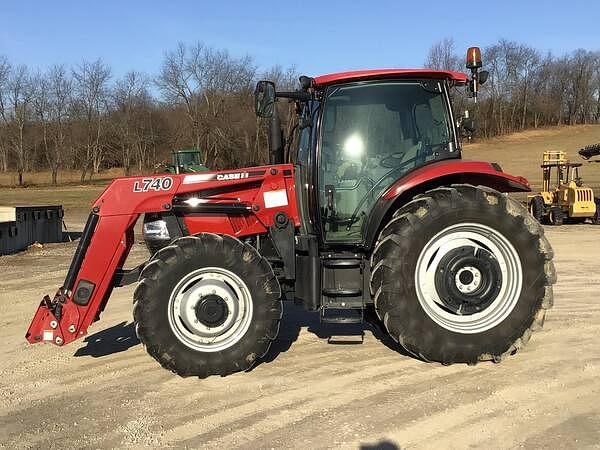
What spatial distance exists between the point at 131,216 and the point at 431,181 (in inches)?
97.9

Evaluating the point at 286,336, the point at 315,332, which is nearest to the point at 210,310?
the point at 286,336

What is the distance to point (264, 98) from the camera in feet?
15.1

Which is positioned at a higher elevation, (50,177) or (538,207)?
(50,177)

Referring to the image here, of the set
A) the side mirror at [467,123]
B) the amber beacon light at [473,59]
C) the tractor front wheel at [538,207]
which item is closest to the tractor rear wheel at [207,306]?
the side mirror at [467,123]

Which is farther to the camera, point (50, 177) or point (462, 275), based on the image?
point (50, 177)

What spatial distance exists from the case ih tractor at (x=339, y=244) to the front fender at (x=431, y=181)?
0.01m

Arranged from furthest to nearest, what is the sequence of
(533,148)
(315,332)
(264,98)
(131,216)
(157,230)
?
(533,148) → (315,332) → (157,230) → (131,216) → (264,98)

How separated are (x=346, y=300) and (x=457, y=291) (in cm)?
89

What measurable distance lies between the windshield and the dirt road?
1178mm

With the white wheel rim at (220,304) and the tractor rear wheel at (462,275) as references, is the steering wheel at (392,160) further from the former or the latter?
the white wheel rim at (220,304)

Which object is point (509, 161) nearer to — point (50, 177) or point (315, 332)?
point (50, 177)

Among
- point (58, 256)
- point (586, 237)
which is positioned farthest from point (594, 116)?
point (58, 256)

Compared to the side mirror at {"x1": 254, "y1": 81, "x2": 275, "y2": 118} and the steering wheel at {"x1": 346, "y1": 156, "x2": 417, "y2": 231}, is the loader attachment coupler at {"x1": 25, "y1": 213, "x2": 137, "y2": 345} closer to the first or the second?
the side mirror at {"x1": 254, "y1": 81, "x2": 275, "y2": 118}

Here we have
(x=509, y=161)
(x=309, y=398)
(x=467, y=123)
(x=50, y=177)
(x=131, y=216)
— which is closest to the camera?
(x=309, y=398)
